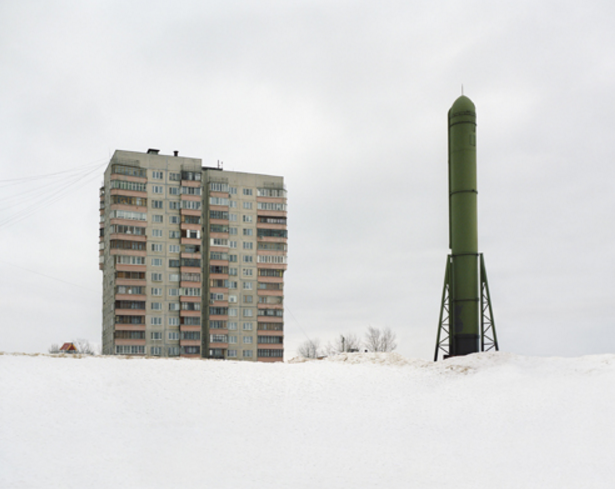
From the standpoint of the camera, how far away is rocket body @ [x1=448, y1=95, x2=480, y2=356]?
35438 millimetres

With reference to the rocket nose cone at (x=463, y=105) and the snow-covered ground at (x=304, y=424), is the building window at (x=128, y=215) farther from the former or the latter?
the rocket nose cone at (x=463, y=105)

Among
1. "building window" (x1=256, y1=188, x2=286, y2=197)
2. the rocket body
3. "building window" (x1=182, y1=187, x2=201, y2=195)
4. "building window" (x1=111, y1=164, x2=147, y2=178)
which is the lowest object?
the rocket body

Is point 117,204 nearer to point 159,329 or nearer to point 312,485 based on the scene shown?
point 159,329

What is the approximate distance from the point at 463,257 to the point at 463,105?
909 centimetres

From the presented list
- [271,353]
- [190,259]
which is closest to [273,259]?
[190,259]

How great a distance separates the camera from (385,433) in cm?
2438

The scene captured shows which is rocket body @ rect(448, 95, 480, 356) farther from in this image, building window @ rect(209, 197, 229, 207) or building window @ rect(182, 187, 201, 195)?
building window @ rect(209, 197, 229, 207)

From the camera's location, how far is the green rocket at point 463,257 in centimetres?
3544

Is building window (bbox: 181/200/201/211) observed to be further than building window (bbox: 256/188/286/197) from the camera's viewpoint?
No

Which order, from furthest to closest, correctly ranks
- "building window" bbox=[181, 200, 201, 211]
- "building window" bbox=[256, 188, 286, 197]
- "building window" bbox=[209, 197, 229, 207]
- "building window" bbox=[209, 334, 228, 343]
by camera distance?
"building window" bbox=[256, 188, 286, 197] < "building window" bbox=[209, 197, 229, 207] < "building window" bbox=[209, 334, 228, 343] < "building window" bbox=[181, 200, 201, 211]

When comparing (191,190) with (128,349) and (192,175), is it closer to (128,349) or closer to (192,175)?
(192,175)

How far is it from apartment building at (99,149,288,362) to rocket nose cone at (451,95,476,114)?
39.6 metres

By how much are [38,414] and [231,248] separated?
5063 cm

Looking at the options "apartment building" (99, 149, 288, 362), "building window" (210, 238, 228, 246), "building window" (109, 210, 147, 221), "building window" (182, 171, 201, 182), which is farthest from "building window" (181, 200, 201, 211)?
"building window" (109, 210, 147, 221)
